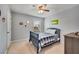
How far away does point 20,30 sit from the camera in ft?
5.53

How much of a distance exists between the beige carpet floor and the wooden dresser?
0.10 metres

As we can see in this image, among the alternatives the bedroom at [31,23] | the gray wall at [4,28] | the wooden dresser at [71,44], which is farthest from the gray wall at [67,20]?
the gray wall at [4,28]

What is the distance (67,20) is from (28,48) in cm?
91

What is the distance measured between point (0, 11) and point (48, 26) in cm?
92

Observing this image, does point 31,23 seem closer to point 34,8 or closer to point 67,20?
point 34,8

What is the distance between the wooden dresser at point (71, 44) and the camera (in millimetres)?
1554

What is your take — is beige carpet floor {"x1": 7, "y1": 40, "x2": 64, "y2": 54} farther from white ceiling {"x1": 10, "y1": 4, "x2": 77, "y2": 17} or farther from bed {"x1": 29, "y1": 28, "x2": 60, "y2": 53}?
white ceiling {"x1": 10, "y1": 4, "x2": 77, "y2": 17}

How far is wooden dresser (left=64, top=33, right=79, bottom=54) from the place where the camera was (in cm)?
A: 155

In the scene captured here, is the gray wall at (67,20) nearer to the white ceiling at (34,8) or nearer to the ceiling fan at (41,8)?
the white ceiling at (34,8)

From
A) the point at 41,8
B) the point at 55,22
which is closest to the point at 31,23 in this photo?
the point at 41,8

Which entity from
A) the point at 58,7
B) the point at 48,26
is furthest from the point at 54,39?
the point at 58,7

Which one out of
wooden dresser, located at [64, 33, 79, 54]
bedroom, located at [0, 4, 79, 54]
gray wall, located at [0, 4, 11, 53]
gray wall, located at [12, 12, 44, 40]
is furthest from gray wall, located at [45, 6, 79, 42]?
gray wall, located at [0, 4, 11, 53]
